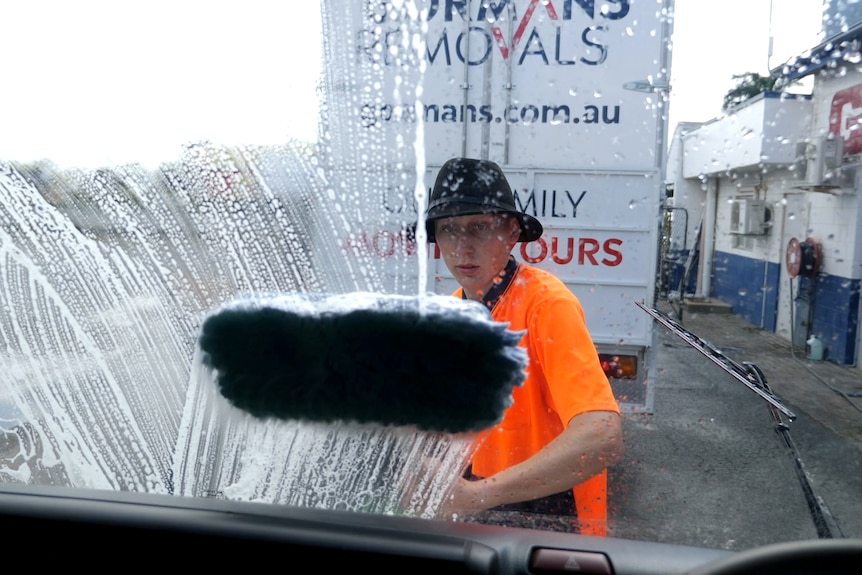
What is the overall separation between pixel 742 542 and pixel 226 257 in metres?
1.65

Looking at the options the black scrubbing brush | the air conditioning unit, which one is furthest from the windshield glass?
the air conditioning unit

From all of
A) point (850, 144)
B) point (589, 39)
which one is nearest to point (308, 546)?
point (589, 39)

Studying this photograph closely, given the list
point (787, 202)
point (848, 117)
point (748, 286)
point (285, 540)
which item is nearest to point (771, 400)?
point (285, 540)

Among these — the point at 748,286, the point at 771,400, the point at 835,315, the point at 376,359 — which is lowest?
the point at 835,315

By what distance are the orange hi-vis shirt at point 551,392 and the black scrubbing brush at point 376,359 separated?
233mm

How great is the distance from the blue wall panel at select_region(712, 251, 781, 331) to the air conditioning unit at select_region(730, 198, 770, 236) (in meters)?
0.28

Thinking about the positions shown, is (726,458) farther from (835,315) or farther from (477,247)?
(835,315)

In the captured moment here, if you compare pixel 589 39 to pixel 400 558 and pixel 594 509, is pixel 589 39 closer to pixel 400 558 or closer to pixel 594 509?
pixel 594 509

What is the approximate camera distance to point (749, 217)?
23.6 ft

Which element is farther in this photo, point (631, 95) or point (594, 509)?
point (631, 95)

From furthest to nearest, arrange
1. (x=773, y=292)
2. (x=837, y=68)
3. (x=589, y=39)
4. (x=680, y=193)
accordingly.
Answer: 1. (x=773, y=292)
2. (x=680, y=193)
3. (x=589, y=39)
4. (x=837, y=68)

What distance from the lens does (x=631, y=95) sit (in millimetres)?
3889

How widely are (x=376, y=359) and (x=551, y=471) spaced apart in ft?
1.76

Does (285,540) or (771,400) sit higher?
A: (771,400)
